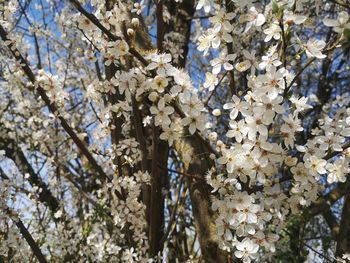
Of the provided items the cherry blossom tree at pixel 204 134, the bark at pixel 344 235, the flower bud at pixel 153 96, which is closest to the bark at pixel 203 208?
the cherry blossom tree at pixel 204 134

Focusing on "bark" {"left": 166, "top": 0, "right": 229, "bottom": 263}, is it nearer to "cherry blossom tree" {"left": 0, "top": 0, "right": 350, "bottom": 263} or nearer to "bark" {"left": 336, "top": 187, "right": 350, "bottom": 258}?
"cherry blossom tree" {"left": 0, "top": 0, "right": 350, "bottom": 263}

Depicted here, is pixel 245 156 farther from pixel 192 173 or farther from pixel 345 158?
pixel 192 173

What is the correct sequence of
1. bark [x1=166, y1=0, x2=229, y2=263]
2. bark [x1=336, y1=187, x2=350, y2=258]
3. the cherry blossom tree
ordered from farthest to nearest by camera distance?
1. bark [x1=336, y1=187, x2=350, y2=258]
2. bark [x1=166, y1=0, x2=229, y2=263]
3. the cherry blossom tree

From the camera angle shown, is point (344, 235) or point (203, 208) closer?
point (203, 208)

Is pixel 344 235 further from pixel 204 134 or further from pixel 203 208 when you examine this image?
pixel 204 134

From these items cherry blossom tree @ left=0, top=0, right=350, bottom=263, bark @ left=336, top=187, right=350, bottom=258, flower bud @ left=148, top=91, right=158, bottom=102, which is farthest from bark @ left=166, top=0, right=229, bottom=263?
bark @ left=336, top=187, right=350, bottom=258

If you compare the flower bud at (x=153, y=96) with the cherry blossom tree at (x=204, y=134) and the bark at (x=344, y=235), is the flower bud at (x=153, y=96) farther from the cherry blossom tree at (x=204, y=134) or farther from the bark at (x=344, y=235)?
the bark at (x=344, y=235)

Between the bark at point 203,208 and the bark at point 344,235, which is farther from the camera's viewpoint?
the bark at point 344,235

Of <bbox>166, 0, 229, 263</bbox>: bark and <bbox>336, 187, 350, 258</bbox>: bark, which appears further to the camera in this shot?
<bbox>336, 187, 350, 258</bbox>: bark

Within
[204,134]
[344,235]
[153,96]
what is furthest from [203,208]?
[344,235]

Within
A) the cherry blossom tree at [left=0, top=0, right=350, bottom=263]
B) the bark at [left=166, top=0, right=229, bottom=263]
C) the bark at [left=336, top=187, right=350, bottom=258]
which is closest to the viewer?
the cherry blossom tree at [left=0, top=0, right=350, bottom=263]

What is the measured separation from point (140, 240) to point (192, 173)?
2.25ft

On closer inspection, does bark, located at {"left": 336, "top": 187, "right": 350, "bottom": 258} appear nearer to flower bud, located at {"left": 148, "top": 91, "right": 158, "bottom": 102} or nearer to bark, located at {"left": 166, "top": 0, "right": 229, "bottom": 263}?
bark, located at {"left": 166, "top": 0, "right": 229, "bottom": 263}

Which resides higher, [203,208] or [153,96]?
[153,96]
